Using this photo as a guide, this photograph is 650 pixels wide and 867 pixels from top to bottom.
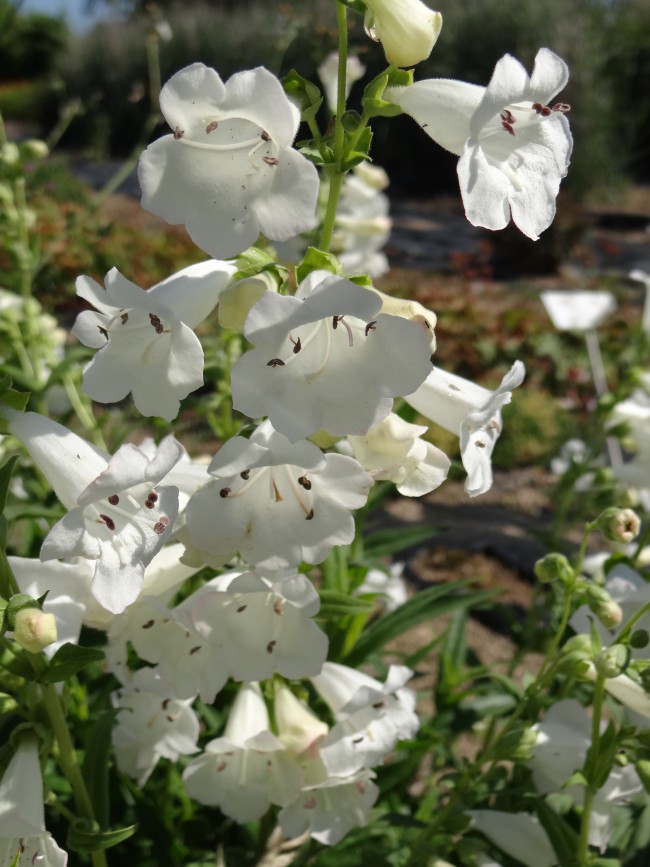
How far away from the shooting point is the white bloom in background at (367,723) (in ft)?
5.88

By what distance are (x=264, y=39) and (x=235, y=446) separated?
18109mm

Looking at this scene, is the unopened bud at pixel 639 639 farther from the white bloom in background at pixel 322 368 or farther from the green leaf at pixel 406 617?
the green leaf at pixel 406 617

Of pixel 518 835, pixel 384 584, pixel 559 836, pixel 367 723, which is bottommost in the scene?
pixel 384 584

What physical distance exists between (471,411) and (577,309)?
2555mm

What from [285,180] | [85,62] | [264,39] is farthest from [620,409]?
[85,62]

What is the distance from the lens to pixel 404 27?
1.36 metres

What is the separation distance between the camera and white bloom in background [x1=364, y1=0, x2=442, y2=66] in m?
1.36

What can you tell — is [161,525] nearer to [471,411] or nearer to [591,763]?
[471,411]

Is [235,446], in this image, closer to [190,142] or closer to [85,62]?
[190,142]

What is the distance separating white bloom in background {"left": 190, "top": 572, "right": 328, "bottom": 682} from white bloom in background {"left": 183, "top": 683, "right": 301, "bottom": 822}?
1.14 feet

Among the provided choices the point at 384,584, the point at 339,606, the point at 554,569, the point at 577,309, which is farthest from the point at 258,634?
the point at 577,309

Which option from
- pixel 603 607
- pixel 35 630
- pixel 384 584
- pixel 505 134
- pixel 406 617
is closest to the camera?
pixel 35 630

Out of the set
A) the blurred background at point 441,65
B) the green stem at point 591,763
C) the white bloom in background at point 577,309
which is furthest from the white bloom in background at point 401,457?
the blurred background at point 441,65

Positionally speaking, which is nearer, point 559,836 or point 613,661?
point 613,661
